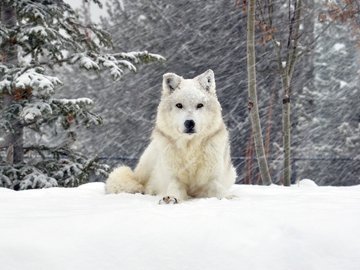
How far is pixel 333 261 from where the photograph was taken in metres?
2.42

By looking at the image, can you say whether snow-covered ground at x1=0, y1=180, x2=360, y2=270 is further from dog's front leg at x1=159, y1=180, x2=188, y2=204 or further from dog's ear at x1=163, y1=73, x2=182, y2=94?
dog's ear at x1=163, y1=73, x2=182, y2=94

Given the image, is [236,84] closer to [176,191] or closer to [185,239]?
[176,191]

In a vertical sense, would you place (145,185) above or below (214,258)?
above

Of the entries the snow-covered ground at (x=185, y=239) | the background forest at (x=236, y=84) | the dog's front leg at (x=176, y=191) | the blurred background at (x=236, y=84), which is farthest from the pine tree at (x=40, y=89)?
the blurred background at (x=236, y=84)

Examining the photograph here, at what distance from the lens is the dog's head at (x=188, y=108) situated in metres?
4.24

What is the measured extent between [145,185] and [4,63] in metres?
4.60

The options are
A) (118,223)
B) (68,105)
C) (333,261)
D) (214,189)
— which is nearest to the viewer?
(333,261)

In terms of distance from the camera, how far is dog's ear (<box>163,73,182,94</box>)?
457 cm

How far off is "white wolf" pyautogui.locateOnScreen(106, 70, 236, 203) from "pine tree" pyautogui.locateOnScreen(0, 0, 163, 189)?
3.30 metres

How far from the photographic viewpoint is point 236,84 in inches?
656

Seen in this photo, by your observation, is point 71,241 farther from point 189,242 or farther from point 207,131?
point 207,131

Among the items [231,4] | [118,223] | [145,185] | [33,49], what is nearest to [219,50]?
[231,4]

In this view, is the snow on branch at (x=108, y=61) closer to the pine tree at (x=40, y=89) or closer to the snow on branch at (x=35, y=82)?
the pine tree at (x=40, y=89)

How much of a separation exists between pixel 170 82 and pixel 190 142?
0.61 m
